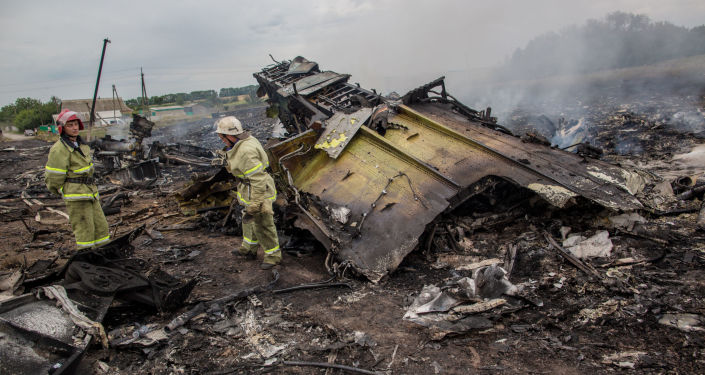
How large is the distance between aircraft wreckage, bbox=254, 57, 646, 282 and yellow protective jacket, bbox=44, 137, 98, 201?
2034 mm

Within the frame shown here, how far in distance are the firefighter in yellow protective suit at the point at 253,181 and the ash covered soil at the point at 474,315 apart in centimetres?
36

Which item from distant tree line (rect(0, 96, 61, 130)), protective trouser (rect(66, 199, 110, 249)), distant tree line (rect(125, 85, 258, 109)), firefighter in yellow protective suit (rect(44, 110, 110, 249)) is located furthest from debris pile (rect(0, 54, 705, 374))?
distant tree line (rect(125, 85, 258, 109))

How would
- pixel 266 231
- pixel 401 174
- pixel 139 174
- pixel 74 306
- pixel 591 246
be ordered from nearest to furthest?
pixel 74 306 < pixel 591 246 < pixel 266 231 < pixel 401 174 < pixel 139 174

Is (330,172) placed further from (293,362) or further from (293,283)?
(293,362)

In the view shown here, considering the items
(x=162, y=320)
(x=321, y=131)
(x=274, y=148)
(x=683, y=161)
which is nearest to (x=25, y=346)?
Answer: (x=162, y=320)

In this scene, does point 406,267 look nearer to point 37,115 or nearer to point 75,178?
point 75,178

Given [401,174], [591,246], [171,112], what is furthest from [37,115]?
[591,246]

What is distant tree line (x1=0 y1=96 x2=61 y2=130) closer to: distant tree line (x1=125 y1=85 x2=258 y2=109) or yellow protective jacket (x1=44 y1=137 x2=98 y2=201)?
distant tree line (x1=125 y1=85 x2=258 y2=109)

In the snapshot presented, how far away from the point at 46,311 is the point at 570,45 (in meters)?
36.0

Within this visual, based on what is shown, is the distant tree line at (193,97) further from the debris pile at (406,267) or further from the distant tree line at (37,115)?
the debris pile at (406,267)

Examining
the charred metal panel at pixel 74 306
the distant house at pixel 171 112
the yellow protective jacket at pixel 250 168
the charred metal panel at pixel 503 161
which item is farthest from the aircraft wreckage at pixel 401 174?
the distant house at pixel 171 112

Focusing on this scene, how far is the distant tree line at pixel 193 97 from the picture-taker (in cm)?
5050

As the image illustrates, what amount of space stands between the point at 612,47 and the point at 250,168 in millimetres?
33433

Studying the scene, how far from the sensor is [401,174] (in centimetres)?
450
